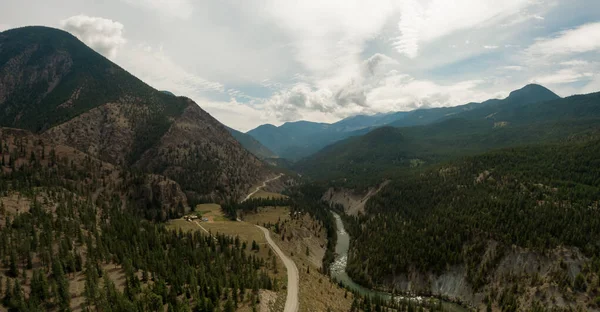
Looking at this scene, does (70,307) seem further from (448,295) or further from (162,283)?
(448,295)

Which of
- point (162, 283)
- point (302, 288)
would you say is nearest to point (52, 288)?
point (162, 283)

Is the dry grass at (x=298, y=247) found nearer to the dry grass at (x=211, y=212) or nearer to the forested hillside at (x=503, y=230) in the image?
the dry grass at (x=211, y=212)

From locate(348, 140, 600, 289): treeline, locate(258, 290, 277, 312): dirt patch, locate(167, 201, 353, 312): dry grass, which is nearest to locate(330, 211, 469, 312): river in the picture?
locate(348, 140, 600, 289): treeline

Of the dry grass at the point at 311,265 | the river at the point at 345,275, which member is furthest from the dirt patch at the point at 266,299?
the river at the point at 345,275

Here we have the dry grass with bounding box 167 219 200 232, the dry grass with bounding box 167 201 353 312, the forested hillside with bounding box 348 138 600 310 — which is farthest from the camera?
the dry grass with bounding box 167 219 200 232

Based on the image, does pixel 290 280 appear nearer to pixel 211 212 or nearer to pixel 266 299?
pixel 266 299

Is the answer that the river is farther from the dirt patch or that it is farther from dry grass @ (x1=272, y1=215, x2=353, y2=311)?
the dirt patch
